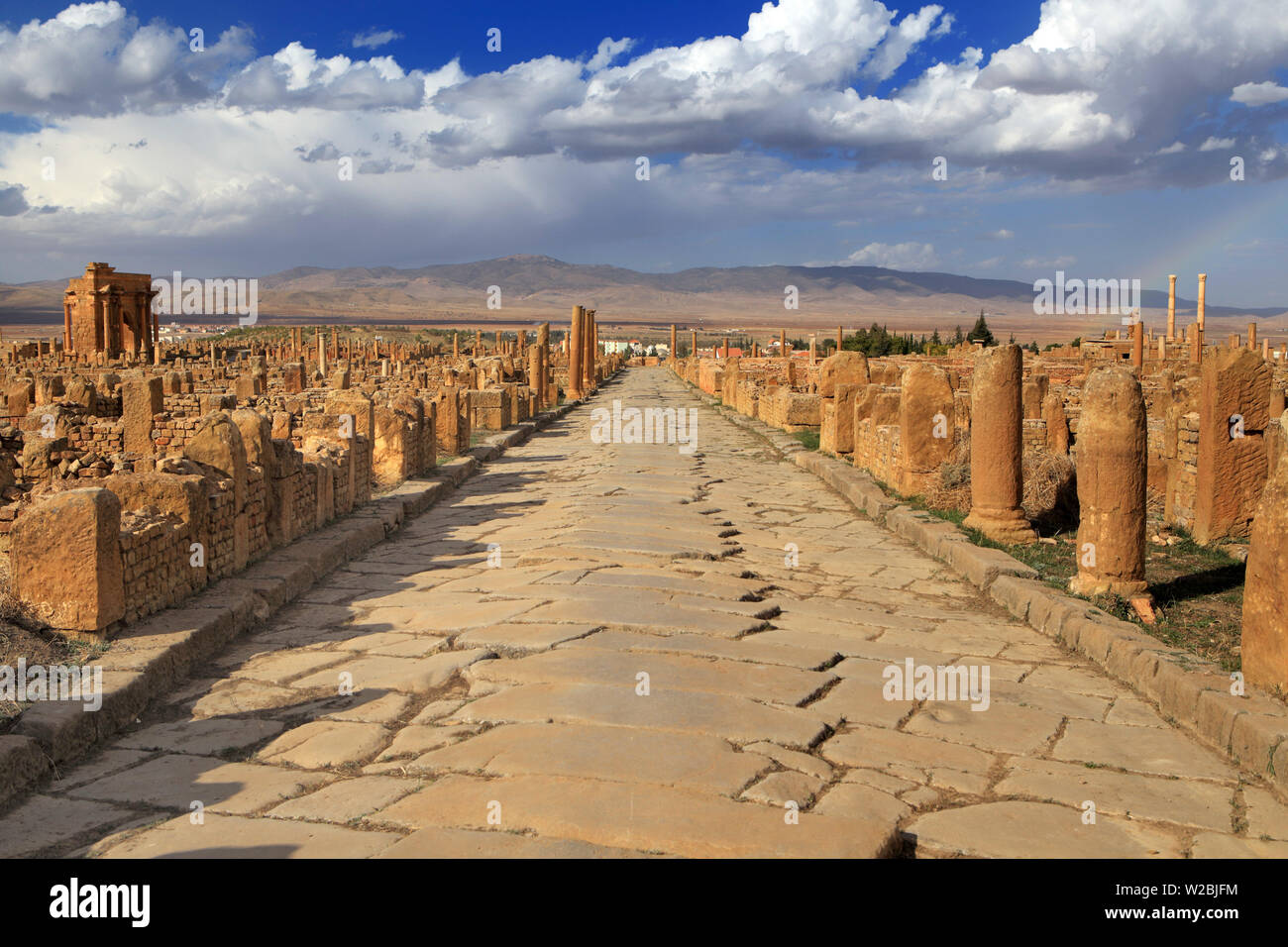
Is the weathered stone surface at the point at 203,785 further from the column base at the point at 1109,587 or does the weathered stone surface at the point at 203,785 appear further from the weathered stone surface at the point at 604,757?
the column base at the point at 1109,587

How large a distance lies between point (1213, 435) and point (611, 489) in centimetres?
606

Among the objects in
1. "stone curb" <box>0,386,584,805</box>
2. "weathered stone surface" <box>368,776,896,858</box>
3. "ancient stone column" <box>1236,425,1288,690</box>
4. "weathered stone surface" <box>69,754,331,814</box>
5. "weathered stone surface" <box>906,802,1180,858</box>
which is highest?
"ancient stone column" <box>1236,425,1288,690</box>

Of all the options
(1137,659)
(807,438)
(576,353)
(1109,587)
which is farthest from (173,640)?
(576,353)

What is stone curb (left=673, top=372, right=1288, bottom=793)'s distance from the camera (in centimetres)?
447

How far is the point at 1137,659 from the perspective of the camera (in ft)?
18.2

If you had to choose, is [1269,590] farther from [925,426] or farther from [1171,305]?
[1171,305]

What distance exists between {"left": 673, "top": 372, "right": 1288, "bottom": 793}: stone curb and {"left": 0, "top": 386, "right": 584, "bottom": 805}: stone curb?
4753mm

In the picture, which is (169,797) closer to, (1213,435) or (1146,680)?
(1146,680)

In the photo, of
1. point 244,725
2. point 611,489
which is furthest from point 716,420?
point 244,725

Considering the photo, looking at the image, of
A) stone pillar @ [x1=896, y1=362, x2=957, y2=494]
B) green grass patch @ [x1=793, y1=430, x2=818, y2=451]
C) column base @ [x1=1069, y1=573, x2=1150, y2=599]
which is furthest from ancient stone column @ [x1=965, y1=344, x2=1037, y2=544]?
green grass patch @ [x1=793, y1=430, x2=818, y2=451]

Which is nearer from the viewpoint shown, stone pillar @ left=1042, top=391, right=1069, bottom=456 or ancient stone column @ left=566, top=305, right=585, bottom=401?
stone pillar @ left=1042, top=391, right=1069, bottom=456

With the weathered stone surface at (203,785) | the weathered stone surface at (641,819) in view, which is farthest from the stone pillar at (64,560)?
the weathered stone surface at (641,819)

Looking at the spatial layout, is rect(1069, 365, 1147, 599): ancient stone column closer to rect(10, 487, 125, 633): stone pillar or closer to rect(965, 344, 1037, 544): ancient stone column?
rect(965, 344, 1037, 544): ancient stone column

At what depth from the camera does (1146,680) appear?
5.43m
